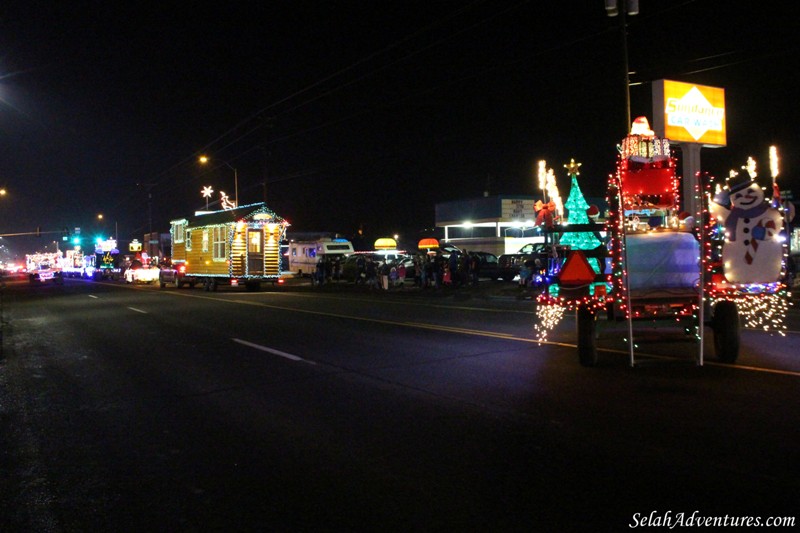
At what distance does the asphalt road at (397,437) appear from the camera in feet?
15.1

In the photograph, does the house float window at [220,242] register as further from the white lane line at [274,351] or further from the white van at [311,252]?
the white lane line at [274,351]

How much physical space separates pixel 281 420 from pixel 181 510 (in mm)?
2355

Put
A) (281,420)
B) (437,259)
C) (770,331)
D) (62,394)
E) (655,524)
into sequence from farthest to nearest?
1. (437,259)
2. (770,331)
3. (62,394)
4. (281,420)
5. (655,524)

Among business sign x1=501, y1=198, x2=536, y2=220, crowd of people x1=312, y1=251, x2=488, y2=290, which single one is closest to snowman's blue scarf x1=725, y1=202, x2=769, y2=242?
crowd of people x1=312, y1=251, x2=488, y2=290

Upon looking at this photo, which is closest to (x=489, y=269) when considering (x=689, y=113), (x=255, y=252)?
(x=255, y=252)

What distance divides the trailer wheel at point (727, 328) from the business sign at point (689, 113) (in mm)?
20291

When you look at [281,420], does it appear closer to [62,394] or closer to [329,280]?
[62,394]

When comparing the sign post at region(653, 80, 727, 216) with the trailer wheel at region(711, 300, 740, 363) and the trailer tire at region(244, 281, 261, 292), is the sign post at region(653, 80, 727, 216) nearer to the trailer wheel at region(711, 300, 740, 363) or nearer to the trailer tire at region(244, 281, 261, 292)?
the trailer wheel at region(711, 300, 740, 363)

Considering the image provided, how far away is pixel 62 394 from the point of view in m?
8.79

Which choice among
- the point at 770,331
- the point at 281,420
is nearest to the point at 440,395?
the point at 281,420

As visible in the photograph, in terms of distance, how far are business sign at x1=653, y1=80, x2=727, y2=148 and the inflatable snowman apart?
2064cm

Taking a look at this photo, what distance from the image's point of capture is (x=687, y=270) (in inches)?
358

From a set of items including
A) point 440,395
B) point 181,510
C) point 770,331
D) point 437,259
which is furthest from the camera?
point 437,259

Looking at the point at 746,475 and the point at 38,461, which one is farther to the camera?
the point at 38,461
